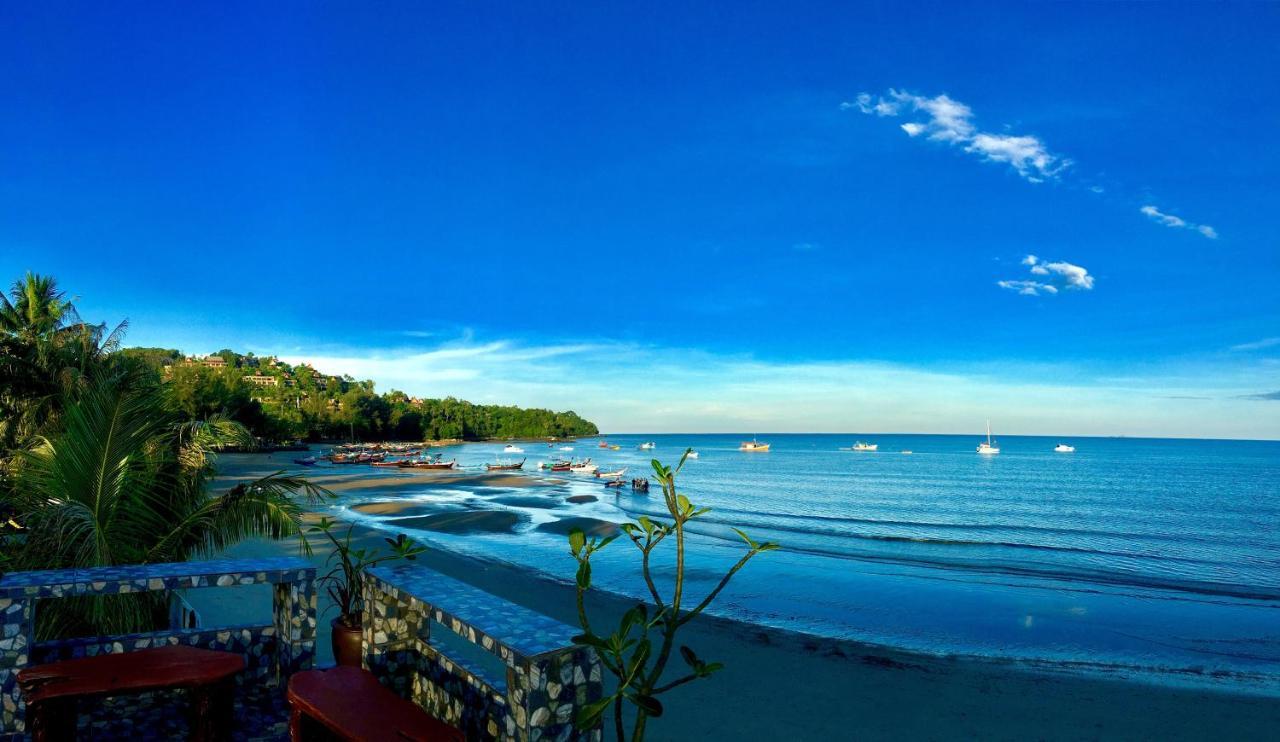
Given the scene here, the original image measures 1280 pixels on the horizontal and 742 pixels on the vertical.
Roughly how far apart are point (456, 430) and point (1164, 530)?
13092 cm

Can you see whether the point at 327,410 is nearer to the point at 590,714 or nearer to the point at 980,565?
the point at 980,565

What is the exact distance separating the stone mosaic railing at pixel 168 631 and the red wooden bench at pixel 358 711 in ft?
2.79

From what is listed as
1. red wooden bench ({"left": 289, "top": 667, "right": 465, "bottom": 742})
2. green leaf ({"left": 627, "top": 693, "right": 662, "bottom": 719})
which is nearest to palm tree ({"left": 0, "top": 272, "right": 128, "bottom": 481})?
red wooden bench ({"left": 289, "top": 667, "right": 465, "bottom": 742})

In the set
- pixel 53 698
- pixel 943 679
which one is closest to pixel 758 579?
pixel 943 679

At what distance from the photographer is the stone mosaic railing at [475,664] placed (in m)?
2.68

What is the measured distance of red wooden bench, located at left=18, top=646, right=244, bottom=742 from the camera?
3.56m

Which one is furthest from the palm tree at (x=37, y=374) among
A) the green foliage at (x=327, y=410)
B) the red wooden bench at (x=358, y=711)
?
the green foliage at (x=327, y=410)

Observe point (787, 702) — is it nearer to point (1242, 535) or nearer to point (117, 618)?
point (117, 618)

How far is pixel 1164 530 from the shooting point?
3206 centimetres

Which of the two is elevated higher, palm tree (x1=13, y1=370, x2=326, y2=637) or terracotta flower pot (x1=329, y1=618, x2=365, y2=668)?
palm tree (x1=13, y1=370, x2=326, y2=637)

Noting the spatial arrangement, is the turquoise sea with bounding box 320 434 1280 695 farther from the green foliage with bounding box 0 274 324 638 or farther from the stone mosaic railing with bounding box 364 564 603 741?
the stone mosaic railing with bounding box 364 564 603 741

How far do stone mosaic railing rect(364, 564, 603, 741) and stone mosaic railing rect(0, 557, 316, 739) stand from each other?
0.65 meters

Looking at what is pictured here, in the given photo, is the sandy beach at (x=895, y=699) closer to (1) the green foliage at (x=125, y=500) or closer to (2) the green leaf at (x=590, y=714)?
(1) the green foliage at (x=125, y=500)

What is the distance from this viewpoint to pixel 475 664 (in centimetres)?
374
